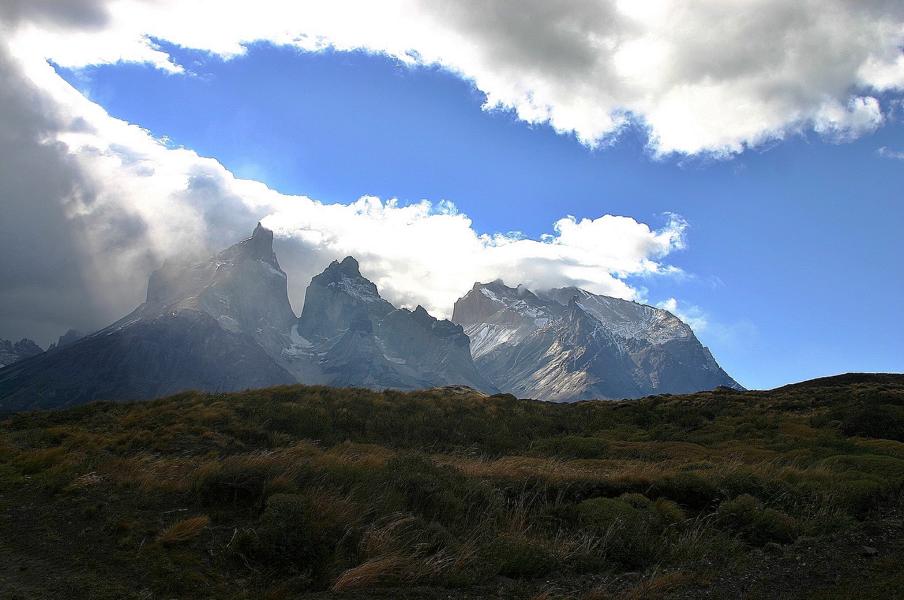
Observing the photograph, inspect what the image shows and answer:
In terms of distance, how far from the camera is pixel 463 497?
11.1 m

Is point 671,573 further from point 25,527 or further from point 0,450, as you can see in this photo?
point 0,450

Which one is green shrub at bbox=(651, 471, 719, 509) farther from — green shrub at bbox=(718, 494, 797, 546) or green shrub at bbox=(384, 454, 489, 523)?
green shrub at bbox=(384, 454, 489, 523)

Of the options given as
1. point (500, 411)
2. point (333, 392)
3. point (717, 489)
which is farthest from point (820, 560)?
point (333, 392)

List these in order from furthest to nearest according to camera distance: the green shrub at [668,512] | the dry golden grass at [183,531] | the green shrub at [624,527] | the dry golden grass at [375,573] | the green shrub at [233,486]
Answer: the green shrub at [668,512]
the green shrub at [233,486]
the green shrub at [624,527]
the dry golden grass at [183,531]
the dry golden grass at [375,573]

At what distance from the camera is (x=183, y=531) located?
8289 millimetres

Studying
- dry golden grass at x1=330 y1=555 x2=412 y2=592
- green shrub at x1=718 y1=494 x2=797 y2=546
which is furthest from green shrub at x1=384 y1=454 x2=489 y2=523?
green shrub at x1=718 y1=494 x2=797 y2=546

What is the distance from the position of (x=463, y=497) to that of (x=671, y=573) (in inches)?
161

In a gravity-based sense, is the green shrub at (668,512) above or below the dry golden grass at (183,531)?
above

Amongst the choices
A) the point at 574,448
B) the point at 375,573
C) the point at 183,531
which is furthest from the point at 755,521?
the point at 574,448

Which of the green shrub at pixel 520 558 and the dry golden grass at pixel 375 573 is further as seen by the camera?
the green shrub at pixel 520 558

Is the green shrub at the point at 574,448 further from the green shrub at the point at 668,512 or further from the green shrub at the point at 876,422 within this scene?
the green shrub at the point at 876,422

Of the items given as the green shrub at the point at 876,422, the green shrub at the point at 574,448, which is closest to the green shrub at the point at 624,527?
the green shrub at the point at 574,448

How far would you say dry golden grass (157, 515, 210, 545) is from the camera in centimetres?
811

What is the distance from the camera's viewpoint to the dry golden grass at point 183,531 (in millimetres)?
8109
